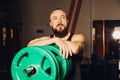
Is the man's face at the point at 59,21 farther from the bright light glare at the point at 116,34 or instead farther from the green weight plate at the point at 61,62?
the bright light glare at the point at 116,34

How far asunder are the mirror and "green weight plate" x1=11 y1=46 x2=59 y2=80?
5588 mm

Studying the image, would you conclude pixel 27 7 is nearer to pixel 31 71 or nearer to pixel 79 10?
pixel 79 10

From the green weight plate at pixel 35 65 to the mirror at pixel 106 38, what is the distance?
5.59 metres

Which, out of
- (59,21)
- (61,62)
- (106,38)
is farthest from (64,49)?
(106,38)

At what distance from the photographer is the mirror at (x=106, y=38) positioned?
668cm

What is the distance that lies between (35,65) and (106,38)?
228 inches

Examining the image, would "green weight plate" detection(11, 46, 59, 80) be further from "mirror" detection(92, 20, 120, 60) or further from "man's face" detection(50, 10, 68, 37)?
"mirror" detection(92, 20, 120, 60)

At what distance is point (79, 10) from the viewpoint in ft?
21.9

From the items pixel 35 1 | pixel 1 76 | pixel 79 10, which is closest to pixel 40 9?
pixel 35 1

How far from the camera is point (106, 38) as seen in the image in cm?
681

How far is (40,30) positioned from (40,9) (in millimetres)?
591

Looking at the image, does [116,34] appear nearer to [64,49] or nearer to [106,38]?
[106,38]

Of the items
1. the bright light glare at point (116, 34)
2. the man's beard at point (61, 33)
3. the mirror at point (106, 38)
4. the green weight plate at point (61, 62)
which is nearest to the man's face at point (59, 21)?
the man's beard at point (61, 33)

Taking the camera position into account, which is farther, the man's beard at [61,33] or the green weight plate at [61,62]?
the man's beard at [61,33]
